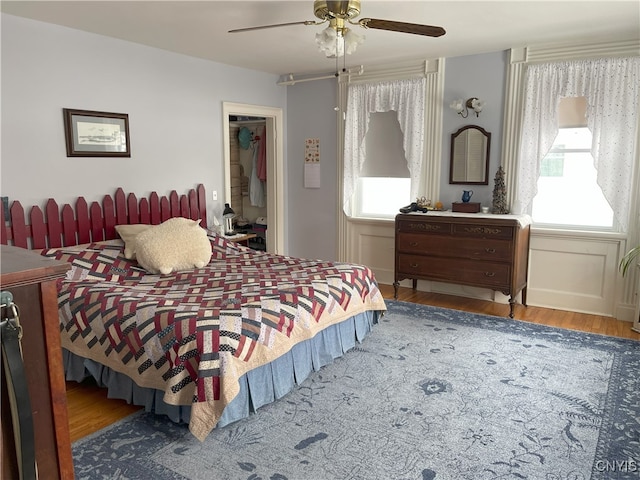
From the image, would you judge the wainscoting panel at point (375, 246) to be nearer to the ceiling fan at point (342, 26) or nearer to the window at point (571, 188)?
the window at point (571, 188)

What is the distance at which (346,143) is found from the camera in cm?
562

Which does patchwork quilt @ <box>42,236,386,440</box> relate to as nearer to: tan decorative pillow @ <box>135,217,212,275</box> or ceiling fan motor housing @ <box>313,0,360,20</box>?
tan decorative pillow @ <box>135,217,212,275</box>

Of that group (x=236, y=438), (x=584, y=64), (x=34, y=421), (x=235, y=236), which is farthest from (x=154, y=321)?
(x=584, y=64)

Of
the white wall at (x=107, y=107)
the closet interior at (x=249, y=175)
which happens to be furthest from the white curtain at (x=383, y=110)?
the closet interior at (x=249, y=175)

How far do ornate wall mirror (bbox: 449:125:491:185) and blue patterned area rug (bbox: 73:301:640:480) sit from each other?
1.94 metres

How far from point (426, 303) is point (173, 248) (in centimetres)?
261

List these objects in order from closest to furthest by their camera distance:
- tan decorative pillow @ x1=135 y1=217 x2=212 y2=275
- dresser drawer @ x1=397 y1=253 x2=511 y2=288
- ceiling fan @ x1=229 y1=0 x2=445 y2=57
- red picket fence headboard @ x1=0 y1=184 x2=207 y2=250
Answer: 1. ceiling fan @ x1=229 y1=0 x2=445 y2=57
2. red picket fence headboard @ x1=0 y1=184 x2=207 y2=250
3. tan decorative pillow @ x1=135 y1=217 x2=212 y2=275
4. dresser drawer @ x1=397 y1=253 x2=511 y2=288

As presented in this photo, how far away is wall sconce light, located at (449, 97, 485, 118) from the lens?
474 cm

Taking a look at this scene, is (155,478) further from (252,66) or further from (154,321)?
(252,66)

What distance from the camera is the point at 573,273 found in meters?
4.57

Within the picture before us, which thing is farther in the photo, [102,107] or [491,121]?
[491,121]

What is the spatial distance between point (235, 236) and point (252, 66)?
1953 mm

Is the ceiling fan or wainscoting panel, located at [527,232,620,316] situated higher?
the ceiling fan

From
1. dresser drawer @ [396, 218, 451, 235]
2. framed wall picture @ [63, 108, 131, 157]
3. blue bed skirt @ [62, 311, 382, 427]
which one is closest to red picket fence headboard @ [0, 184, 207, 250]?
framed wall picture @ [63, 108, 131, 157]
